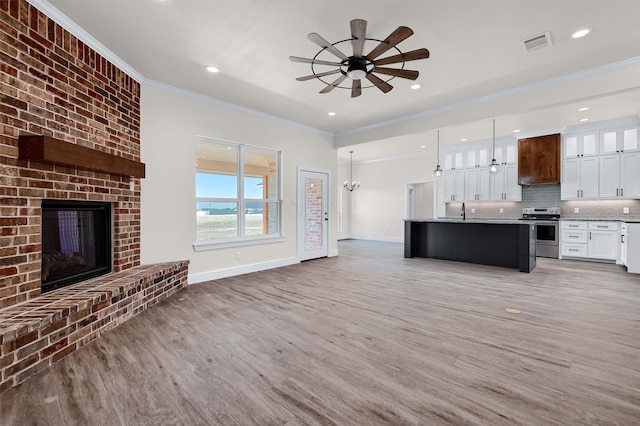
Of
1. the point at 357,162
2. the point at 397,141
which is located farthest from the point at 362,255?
the point at 357,162

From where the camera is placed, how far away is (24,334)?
6.30 ft

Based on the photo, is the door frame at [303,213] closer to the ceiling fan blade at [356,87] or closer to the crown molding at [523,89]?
the crown molding at [523,89]

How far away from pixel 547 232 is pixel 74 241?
842 cm

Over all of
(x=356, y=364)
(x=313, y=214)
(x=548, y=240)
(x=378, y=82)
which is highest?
(x=378, y=82)

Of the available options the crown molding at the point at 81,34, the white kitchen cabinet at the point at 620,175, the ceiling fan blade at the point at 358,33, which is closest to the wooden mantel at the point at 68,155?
the crown molding at the point at 81,34

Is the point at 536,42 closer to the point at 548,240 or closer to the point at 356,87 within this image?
the point at 356,87

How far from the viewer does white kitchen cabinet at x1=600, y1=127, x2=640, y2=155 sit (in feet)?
19.3

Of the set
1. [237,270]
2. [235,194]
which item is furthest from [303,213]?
[237,270]

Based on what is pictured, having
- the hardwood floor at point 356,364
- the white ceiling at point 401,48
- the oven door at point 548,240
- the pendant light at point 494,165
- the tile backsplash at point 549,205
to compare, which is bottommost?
the hardwood floor at point 356,364

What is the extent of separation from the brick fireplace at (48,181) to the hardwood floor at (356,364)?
20cm

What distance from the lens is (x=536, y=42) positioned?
10.3 ft

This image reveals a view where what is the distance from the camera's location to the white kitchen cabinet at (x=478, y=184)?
7.76 m

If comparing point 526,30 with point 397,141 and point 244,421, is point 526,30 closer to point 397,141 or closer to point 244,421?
point 244,421

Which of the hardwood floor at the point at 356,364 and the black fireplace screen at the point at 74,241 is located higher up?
the black fireplace screen at the point at 74,241
